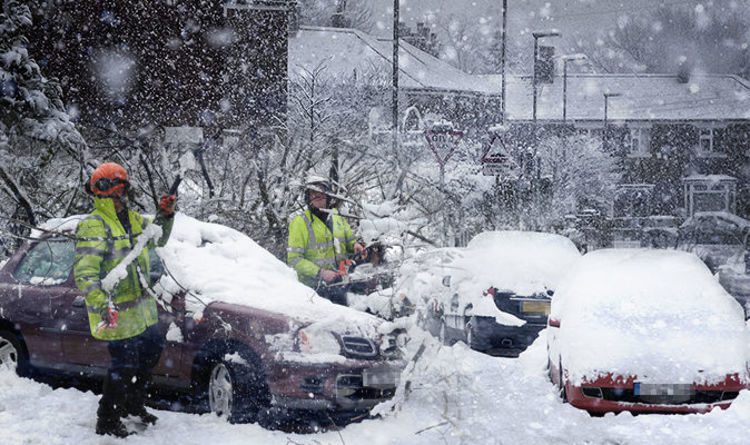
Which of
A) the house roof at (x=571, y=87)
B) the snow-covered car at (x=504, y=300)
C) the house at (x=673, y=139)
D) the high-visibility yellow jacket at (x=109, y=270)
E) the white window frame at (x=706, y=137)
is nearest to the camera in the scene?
the high-visibility yellow jacket at (x=109, y=270)

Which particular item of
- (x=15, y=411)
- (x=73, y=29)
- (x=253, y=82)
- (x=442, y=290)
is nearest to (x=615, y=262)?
(x=442, y=290)

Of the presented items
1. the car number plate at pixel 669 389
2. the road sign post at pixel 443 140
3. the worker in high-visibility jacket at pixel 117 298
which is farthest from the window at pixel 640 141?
the worker in high-visibility jacket at pixel 117 298

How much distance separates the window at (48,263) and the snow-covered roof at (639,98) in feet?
149

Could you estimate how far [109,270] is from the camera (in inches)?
261

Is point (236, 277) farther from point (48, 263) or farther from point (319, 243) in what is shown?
point (48, 263)

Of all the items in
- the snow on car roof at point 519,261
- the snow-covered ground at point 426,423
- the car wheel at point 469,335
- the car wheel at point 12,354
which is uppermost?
the snow on car roof at point 519,261

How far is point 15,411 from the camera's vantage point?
7160mm

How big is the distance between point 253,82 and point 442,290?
20.8 metres

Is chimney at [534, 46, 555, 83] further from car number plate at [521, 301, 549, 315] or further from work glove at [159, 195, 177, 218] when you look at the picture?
work glove at [159, 195, 177, 218]

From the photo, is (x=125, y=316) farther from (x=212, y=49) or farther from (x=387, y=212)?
(x=212, y=49)

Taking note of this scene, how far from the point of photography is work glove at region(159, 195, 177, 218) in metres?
6.77

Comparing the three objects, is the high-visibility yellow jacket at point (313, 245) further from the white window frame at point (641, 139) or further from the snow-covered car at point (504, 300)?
the white window frame at point (641, 139)

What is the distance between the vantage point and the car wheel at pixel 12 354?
8.02 meters

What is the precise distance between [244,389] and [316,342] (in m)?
0.61
